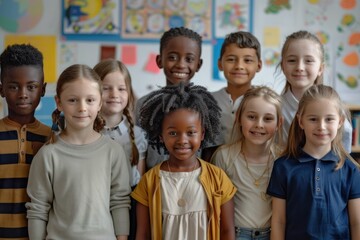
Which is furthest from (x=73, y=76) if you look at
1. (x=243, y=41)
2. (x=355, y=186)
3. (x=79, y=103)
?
(x=355, y=186)

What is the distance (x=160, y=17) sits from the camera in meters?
3.74

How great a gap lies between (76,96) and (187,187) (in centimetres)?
54

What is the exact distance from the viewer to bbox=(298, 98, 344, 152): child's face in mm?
1602

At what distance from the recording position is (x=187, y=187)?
1.59 meters

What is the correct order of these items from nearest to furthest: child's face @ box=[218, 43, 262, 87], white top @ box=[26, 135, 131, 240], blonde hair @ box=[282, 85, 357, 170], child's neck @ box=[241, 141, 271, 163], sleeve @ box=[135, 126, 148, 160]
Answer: white top @ box=[26, 135, 131, 240]
blonde hair @ box=[282, 85, 357, 170]
child's neck @ box=[241, 141, 271, 163]
sleeve @ box=[135, 126, 148, 160]
child's face @ box=[218, 43, 262, 87]

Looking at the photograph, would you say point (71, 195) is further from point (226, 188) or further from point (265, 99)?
point (265, 99)

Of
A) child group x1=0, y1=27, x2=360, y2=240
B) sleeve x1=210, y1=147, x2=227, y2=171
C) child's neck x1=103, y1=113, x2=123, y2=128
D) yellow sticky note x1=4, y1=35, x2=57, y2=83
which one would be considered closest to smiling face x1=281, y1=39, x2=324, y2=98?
child group x1=0, y1=27, x2=360, y2=240

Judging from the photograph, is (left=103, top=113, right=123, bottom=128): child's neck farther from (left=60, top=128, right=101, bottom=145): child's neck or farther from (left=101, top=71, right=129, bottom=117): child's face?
(left=60, top=128, right=101, bottom=145): child's neck

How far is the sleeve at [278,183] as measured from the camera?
162cm

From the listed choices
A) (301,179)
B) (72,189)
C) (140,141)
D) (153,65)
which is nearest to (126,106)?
(140,141)

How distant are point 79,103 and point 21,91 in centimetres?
24

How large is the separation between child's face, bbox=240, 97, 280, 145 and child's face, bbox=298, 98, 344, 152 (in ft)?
0.50

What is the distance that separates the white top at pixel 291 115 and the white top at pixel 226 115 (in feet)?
0.72

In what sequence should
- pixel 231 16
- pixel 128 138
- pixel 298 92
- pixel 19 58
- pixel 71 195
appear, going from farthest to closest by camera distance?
1. pixel 231 16
2. pixel 298 92
3. pixel 128 138
4. pixel 19 58
5. pixel 71 195
